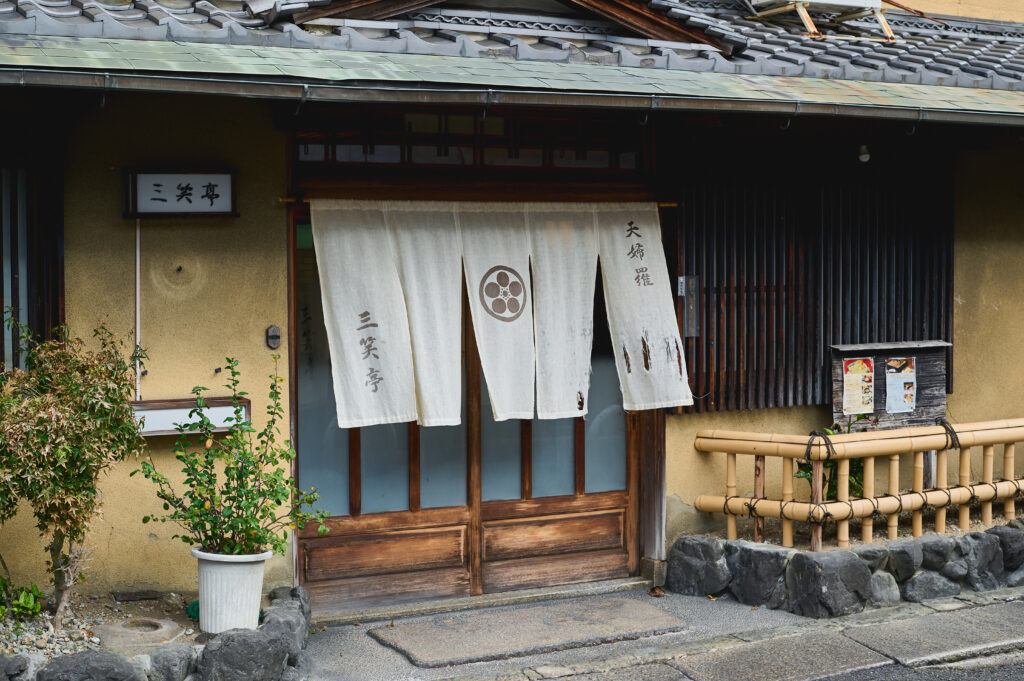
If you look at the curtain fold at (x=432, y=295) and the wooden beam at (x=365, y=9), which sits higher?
the wooden beam at (x=365, y=9)

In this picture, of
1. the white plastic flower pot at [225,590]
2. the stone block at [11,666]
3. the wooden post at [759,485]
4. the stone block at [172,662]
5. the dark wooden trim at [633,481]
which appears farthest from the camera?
the dark wooden trim at [633,481]

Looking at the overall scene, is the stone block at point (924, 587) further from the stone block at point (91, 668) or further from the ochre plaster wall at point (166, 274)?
the stone block at point (91, 668)

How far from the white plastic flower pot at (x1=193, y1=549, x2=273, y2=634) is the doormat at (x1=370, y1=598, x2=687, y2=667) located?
47.9 inches

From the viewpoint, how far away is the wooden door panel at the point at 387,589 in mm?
7957

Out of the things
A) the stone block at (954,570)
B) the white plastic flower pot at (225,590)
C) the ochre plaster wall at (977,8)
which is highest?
the ochre plaster wall at (977,8)

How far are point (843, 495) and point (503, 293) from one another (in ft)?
10.1

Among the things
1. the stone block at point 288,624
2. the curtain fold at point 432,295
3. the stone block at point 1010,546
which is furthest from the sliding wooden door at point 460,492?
the stone block at point 1010,546

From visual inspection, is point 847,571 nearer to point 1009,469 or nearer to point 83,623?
point 1009,469

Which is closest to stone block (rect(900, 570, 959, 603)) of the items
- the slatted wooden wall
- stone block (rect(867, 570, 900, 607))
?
stone block (rect(867, 570, 900, 607))

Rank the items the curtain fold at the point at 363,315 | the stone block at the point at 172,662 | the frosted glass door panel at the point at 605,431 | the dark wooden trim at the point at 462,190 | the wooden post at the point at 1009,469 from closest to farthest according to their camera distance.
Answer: the stone block at the point at 172,662 → the curtain fold at the point at 363,315 → the dark wooden trim at the point at 462,190 → the frosted glass door panel at the point at 605,431 → the wooden post at the point at 1009,469

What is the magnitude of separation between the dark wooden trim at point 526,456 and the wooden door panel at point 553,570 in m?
0.53

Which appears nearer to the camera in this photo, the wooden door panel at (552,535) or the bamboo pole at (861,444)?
the bamboo pole at (861,444)

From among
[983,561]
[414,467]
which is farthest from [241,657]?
[983,561]

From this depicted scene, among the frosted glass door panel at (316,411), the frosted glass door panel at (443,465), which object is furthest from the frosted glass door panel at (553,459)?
the frosted glass door panel at (316,411)
